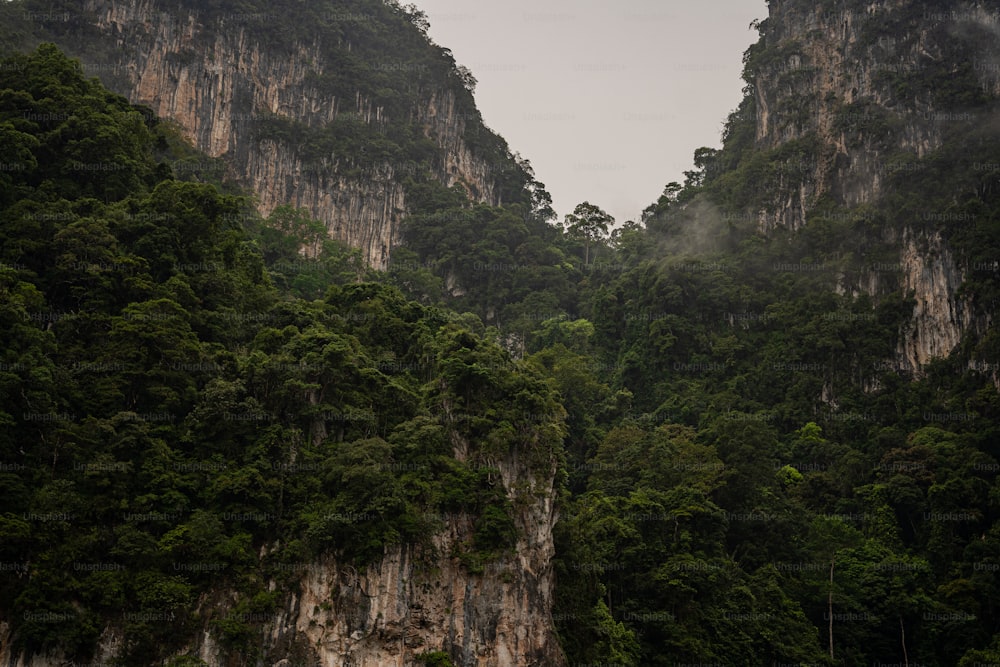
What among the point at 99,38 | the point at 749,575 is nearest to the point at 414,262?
the point at 99,38

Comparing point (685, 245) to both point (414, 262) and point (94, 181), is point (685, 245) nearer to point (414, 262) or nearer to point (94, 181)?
point (414, 262)

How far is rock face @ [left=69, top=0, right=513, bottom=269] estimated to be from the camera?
194ft

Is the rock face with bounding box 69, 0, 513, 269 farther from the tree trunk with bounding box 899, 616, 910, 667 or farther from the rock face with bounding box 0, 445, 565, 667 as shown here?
the tree trunk with bounding box 899, 616, 910, 667

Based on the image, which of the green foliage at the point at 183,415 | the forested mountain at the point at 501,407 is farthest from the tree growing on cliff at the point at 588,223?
the green foliage at the point at 183,415

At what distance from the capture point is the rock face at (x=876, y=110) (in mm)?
50000

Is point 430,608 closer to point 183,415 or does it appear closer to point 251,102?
point 183,415

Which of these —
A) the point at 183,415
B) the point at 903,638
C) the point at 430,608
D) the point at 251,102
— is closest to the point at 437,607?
the point at 430,608

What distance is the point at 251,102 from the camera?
2463 inches

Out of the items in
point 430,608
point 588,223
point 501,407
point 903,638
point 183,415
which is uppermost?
point 588,223

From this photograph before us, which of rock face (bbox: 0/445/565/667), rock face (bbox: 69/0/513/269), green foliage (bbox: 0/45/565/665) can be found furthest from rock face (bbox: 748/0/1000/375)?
rock face (bbox: 0/445/565/667)

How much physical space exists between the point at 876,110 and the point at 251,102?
39112 millimetres

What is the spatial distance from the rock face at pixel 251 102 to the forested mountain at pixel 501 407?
19.1 inches

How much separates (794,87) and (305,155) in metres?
33.0

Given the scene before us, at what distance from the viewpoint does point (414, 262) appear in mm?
61594
